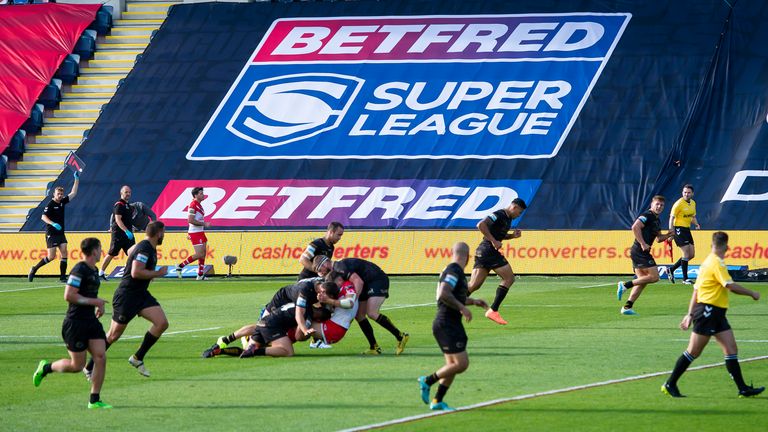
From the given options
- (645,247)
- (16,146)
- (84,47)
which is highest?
(645,247)

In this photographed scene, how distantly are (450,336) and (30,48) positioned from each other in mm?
36416

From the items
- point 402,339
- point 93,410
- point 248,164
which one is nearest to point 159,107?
point 248,164

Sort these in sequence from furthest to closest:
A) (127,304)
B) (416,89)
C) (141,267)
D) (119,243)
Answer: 1. (416,89)
2. (119,243)
3. (127,304)
4. (141,267)

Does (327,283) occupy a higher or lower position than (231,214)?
higher

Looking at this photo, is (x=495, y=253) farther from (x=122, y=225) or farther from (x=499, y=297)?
(x=122, y=225)

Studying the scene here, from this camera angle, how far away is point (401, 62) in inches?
1695

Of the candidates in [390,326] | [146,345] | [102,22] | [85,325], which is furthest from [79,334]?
[102,22]

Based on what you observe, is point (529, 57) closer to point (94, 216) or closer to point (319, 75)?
point (319, 75)

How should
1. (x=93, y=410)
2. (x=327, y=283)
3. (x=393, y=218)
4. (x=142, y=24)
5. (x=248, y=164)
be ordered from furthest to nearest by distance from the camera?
(x=142, y=24) → (x=248, y=164) → (x=393, y=218) → (x=327, y=283) → (x=93, y=410)

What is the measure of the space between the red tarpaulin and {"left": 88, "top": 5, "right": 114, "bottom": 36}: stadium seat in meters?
0.20

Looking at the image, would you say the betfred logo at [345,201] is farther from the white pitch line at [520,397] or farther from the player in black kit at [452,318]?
the player in black kit at [452,318]

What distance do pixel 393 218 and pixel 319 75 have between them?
7.03 m

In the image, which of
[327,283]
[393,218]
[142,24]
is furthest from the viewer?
[142,24]

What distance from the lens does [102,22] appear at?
47719mm
